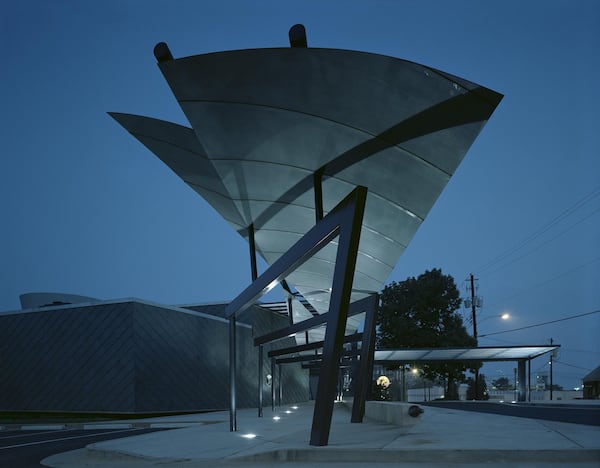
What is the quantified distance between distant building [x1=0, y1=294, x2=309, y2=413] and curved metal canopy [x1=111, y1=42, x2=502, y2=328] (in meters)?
16.1

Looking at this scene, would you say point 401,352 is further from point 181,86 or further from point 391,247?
point 181,86

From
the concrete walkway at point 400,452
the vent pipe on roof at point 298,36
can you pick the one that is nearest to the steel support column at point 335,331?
the concrete walkway at point 400,452

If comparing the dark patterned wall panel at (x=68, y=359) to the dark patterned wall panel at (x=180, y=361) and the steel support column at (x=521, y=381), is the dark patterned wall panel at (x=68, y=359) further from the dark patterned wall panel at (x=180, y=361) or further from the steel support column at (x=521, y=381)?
the steel support column at (x=521, y=381)

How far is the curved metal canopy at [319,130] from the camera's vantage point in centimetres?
659

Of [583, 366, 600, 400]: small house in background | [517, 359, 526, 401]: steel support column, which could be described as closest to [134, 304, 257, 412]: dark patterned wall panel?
[517, 359, 526, 401]: steel support column

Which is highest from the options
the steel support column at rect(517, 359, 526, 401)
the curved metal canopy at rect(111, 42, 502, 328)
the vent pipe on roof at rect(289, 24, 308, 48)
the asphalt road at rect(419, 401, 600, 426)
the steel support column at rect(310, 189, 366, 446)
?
the vent pipe on roof at rect(289, 24, 308, 48)

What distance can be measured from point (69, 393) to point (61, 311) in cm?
420

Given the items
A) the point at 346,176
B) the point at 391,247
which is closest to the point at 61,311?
the point at 391,247

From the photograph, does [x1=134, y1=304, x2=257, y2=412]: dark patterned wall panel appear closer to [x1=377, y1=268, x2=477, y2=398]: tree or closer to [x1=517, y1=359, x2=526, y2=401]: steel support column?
[x1=377, y1=268, x2=477, y2=398]: tree

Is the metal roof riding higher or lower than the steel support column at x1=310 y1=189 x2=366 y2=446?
lower

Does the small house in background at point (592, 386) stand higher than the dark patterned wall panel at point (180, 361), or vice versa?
the dark patterned wall panel at point (180, 361)

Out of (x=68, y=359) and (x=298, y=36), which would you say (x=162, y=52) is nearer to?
(x=298, y=36)

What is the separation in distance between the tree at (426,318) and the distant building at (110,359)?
68.8 feet

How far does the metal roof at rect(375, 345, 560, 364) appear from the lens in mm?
35500
